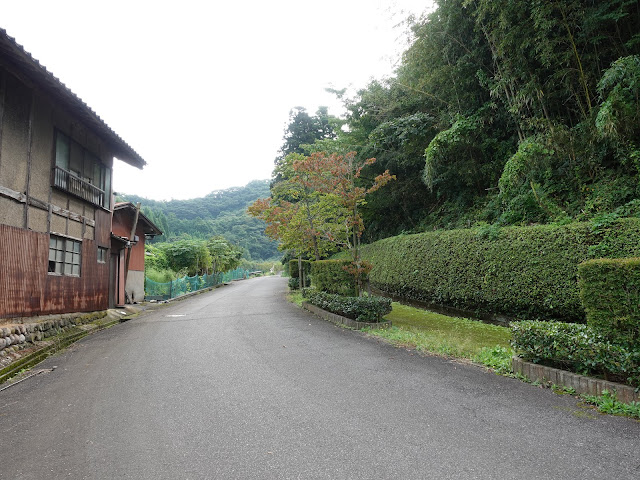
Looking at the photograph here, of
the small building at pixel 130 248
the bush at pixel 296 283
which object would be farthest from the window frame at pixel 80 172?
the bush at pixel 296 283

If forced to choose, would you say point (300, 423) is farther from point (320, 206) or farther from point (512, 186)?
point (320, 206)

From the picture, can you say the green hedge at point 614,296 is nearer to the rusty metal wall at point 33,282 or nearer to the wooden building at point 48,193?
the wooden building at point 48,193

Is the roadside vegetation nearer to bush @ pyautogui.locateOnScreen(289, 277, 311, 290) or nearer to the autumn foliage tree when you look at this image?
the autumn foliage tree

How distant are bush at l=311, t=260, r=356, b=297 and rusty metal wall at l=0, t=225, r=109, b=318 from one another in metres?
7.02

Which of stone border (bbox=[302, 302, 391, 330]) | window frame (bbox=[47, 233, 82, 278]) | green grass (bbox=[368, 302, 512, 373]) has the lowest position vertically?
green grass (bbox=[368, 302, 512, 373])

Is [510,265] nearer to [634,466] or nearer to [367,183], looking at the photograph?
[634,466]

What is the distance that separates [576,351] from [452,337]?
288cm

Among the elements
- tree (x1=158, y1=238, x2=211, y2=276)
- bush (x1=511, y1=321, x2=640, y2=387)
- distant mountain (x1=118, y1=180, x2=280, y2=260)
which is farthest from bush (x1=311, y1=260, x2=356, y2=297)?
distant mountain (x1=118, y1=180, x2=280, y2=260)

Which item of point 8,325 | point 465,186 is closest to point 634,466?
point 8,325

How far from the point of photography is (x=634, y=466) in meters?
2.47

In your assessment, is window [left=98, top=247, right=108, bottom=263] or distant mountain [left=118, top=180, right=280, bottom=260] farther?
distant mountain [left=118, top=180, right=280, bottom=260]

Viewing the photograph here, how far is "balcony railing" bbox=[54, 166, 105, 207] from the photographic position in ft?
28.6

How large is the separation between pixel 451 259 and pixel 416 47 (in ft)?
22.3

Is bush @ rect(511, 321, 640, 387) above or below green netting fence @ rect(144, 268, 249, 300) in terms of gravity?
below
